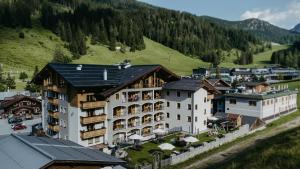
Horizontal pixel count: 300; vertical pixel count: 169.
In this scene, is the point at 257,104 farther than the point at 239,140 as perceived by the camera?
Yes

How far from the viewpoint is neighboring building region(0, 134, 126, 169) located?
21.2 metres

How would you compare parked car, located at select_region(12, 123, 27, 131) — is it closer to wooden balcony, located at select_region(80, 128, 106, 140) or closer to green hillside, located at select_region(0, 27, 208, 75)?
wooden balcony, located at select_region(80, 128, 106, 140)

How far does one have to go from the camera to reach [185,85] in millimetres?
62281

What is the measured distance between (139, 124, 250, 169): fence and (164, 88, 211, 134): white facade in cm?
681

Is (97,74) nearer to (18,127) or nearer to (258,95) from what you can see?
(18,127)

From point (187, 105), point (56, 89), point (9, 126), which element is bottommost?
point (9, 126)

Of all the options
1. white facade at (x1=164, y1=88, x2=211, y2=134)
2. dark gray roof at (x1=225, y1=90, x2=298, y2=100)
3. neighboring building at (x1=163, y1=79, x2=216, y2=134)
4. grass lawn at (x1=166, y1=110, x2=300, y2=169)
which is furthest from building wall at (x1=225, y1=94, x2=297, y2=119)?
white facade at (x1=164, y1=88, x2=211, y2=134)

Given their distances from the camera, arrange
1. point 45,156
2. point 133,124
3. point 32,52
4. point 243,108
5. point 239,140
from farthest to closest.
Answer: point 32,52
point 243,108
point 133,124
point 239,140
point 45,156

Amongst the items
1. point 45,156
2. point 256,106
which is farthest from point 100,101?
point 256,106

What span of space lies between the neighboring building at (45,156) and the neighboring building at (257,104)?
51.4 metres

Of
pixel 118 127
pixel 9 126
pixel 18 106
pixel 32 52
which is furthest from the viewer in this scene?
pixel 32 52

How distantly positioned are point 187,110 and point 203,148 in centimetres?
Result: 1283

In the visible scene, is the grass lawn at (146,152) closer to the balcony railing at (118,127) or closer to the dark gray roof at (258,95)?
the balcony railing at (118,127)

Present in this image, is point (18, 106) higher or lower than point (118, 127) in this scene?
higher
